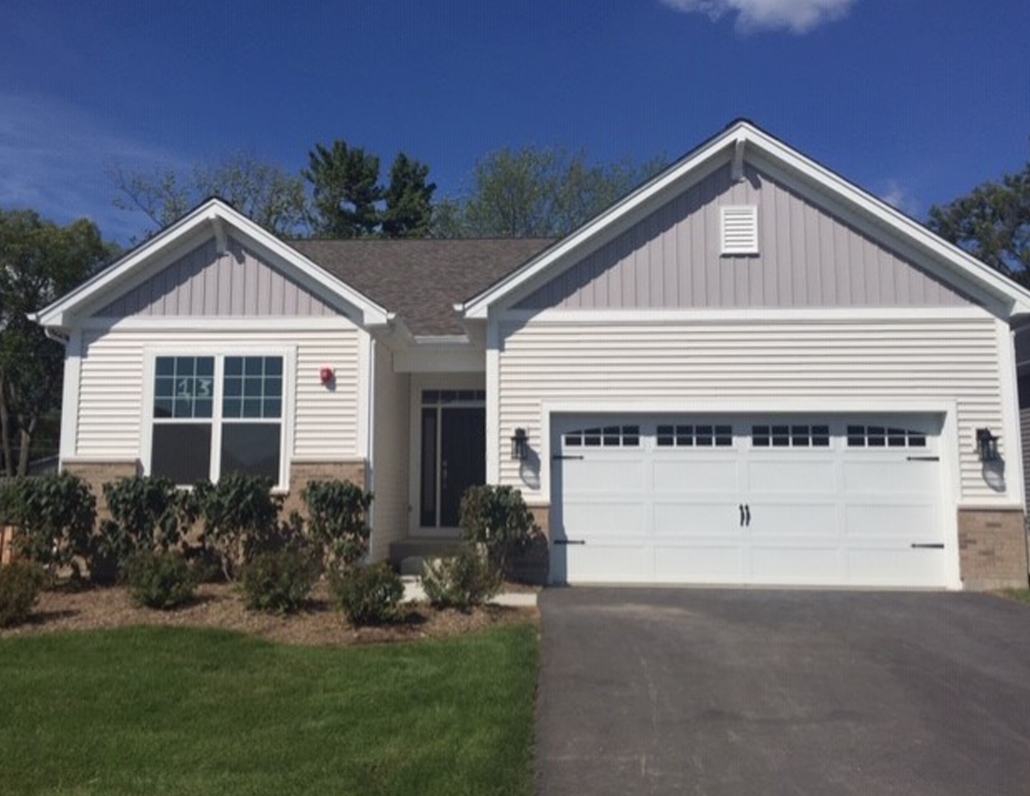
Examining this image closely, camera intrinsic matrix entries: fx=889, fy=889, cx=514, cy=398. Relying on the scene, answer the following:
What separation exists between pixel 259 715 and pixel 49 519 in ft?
18.5

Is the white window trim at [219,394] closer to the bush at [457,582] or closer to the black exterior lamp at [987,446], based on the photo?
the bush at [457,582]

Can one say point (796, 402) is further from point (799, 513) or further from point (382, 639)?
point (382, 639)

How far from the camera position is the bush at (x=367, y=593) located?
845 centimetres

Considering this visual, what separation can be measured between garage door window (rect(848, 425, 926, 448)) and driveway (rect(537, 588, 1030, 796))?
229 centimetres

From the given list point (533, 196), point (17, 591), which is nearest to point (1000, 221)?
point (533, 196)

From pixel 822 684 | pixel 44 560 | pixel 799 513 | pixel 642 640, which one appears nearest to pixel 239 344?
pixel 44 560

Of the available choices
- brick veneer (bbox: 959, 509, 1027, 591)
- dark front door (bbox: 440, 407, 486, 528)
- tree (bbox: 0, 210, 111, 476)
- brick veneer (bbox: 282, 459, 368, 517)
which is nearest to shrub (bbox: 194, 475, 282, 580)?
brick veneer (bbox: 282, 459, 368, 517)

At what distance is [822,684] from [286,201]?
32.6 m

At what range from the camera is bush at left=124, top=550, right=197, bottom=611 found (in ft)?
29.9

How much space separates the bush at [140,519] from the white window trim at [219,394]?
106 cm

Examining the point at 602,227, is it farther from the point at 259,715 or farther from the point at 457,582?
the point at 259,715

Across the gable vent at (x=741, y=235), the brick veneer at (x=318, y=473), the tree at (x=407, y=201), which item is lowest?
the brick veneer at (x=318, y=473)

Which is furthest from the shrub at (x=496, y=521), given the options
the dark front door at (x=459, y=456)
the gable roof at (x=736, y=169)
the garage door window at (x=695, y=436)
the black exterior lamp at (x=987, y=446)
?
the black exterior lamp at (x=987, y=446)

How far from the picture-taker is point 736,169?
12.2m
